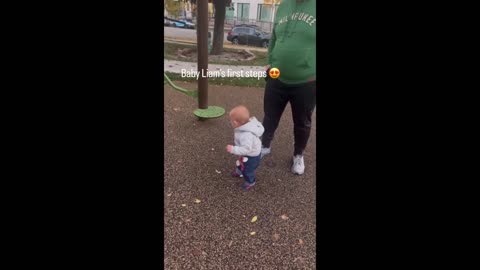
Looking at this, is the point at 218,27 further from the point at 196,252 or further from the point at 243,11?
the point at 196,252

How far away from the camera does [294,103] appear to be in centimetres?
214

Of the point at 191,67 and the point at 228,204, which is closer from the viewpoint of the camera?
the point at 228,204

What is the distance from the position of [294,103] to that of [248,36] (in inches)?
28.9

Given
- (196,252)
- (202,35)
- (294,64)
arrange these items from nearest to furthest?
1. (196,252)
2. (294,64)
3. (202,35)

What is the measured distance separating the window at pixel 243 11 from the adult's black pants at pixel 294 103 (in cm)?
51

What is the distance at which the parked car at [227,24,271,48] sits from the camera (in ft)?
7.13

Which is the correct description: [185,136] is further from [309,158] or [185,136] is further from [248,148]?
[309,158]

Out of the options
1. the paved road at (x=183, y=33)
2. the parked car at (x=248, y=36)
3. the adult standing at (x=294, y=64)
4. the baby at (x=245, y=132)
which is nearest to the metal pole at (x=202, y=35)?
the paved road at (x=183, y=33)

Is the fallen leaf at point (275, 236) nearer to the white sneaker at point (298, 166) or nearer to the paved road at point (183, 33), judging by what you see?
the white sneaker at point (298, 166)

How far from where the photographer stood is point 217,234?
1.79 metres

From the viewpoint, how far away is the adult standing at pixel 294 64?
1820 mm

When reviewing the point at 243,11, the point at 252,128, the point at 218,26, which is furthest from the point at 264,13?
the point at 252,128
